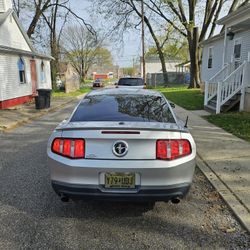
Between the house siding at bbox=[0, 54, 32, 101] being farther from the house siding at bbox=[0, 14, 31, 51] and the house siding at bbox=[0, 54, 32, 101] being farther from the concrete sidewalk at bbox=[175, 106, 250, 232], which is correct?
the concrete sidewalk at bbox=[175, 106, 250, 232]

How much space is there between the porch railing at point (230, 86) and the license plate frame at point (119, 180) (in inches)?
362

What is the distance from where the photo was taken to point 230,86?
11.9 meters

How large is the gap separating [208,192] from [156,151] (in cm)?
168

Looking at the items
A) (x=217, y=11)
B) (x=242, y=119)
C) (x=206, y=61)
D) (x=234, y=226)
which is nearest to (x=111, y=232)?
(x=234, y=226)

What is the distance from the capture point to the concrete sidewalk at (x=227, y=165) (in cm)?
398

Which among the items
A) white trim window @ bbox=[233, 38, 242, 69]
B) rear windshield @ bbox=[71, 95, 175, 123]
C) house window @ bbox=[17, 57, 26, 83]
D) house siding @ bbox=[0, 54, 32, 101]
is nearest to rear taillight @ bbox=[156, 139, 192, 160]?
rear windshield @ bbox=[71, 95, 175, 123]

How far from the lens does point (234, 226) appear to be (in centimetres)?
345

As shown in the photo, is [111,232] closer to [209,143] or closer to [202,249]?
[202,249]

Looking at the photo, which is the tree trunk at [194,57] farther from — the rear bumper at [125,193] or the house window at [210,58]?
the rear bumper at [125,193]

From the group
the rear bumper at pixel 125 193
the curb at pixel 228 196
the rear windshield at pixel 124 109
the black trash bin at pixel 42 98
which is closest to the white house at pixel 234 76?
the curb at pixel 228 196

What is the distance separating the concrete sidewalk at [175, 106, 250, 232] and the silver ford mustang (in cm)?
102

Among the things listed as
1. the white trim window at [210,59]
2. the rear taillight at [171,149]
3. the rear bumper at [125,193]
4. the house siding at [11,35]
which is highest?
the house siding at [11,35]

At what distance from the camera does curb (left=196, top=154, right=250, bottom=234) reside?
3.53 m

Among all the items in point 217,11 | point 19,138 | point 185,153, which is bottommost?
point 19,138
